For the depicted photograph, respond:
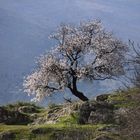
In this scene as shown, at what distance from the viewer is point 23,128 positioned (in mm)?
32031

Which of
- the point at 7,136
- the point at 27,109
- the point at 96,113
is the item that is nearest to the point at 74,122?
the point at 96,113

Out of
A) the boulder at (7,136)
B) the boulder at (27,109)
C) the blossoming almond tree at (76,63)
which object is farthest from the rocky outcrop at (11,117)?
the blossoming almond tree at (76,63)

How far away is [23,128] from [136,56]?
12863 millimetres

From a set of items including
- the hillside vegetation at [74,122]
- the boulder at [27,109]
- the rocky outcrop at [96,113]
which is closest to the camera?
the hillside vegetation at [74,122]

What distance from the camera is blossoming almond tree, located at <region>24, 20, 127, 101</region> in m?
50.5

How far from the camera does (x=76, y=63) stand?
52000mm

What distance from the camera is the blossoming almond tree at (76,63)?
50.5 m

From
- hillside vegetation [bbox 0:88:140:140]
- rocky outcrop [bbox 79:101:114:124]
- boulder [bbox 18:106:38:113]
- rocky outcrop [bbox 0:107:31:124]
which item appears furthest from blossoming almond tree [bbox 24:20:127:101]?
rocky outcrop [bbox 79:101:114:124]

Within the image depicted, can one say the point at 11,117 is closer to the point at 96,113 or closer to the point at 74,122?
the point at 74,122

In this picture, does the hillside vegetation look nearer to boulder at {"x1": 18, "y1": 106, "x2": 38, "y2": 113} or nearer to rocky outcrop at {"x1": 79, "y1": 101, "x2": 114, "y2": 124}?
rocky outcrop at {"x1": 79, "y1": 101, "x2": 114, "y2": 124}

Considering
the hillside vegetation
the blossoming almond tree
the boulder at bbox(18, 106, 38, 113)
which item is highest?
the blossoming almond tree

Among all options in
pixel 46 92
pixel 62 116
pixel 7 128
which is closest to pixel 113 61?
pixel 46 92

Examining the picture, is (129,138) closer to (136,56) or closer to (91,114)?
(136,56)

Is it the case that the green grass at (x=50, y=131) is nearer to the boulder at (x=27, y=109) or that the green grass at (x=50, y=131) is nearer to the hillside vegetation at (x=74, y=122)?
the hillside vegetation at (x=74, y=122)
